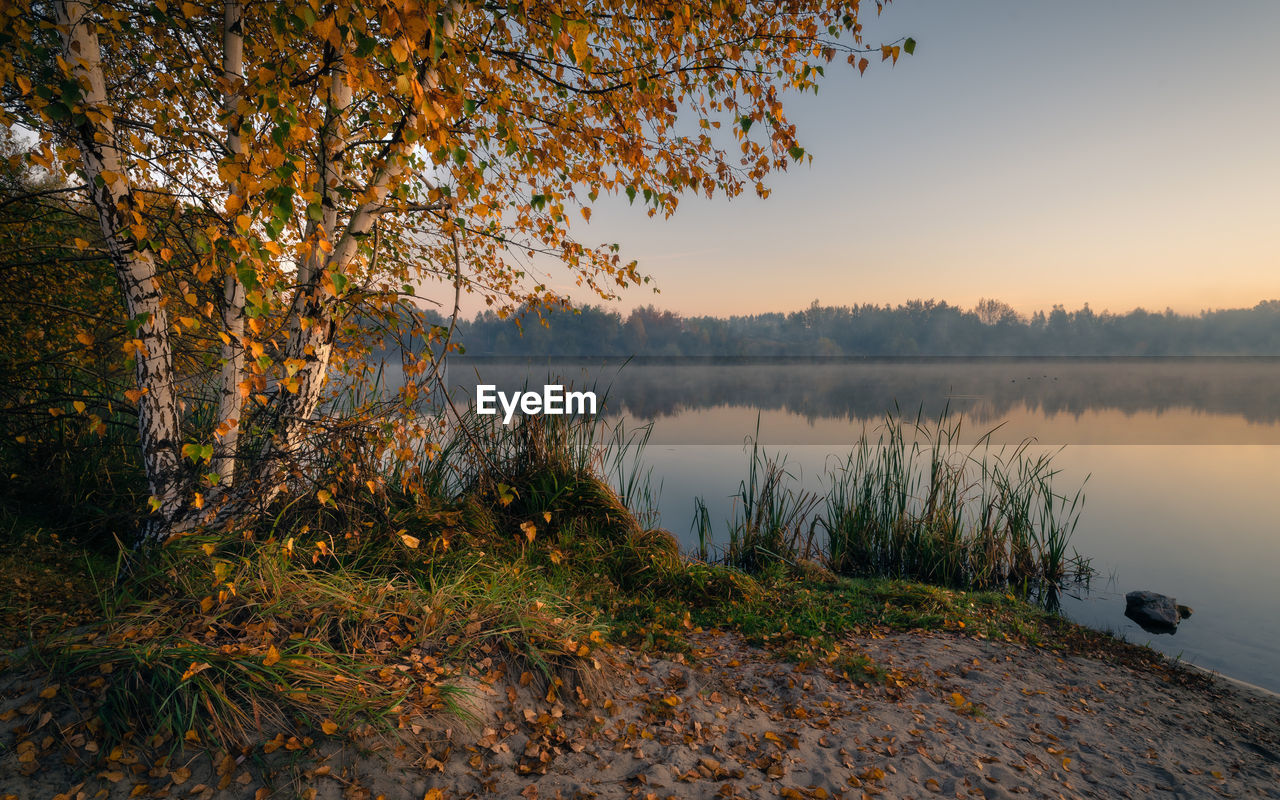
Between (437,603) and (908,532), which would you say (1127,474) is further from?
(437,603)

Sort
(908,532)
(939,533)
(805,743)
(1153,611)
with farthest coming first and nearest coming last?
1. (908,532)
2. (939,533)
3. (1153,611)
4. (805,743)

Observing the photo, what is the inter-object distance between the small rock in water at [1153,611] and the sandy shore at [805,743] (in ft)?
6.53

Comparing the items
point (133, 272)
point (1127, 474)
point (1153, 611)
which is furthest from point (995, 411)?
point (133, 272)

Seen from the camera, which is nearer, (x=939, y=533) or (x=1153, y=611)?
(x=1153, y=611)

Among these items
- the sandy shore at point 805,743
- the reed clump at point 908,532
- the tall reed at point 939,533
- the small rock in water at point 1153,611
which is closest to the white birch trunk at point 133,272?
the sandy shore at point 805,743

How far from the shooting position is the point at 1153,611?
6.34m

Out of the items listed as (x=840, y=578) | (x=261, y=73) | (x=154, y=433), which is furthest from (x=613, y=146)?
(x=840, y=578)

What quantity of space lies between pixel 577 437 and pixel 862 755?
401 cm

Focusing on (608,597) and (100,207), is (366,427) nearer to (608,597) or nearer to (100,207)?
(100,207)

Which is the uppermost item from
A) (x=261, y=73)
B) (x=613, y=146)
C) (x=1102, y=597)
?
(x=613, y=146)

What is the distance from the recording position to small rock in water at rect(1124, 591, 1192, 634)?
625cm

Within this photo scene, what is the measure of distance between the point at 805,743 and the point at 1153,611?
577 centimetres

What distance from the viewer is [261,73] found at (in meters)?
2.52

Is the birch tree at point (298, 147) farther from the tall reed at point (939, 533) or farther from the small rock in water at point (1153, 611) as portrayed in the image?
the small rock in water at point (1153, 611)
